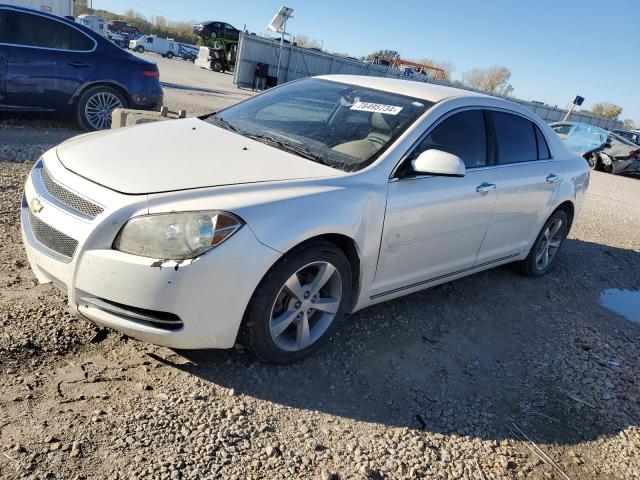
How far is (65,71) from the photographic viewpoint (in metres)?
7.58

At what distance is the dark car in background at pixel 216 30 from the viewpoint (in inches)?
1619

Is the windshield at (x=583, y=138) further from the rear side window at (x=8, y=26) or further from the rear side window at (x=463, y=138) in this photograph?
the rear side window at (x=8, y=26)

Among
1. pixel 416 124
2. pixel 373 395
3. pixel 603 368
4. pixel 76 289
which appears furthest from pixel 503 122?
pixel 76 289

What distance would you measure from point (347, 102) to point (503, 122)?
1.41 metres

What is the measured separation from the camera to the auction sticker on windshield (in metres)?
3.72

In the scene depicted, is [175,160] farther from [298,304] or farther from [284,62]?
[284,62]

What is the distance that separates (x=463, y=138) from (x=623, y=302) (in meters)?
2.88

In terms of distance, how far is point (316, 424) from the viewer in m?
2.71

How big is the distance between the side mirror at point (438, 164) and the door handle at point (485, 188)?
0.65 metres

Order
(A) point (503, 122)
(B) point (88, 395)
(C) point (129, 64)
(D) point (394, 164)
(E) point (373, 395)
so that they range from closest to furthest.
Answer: (B) point (88, 395) < (E) point (373, 395) < (D) point (394, 164) < (A) point (503, 122) < (C) point (129, 64)

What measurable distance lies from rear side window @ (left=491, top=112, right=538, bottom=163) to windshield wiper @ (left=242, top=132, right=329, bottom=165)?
69.8 inches

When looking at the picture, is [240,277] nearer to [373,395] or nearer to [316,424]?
[316,424]

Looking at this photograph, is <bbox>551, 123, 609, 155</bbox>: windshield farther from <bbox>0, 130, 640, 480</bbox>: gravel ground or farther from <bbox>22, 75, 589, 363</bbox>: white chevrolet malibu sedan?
<bbox>0, 130, 640, 480</bbox>: gravel ground

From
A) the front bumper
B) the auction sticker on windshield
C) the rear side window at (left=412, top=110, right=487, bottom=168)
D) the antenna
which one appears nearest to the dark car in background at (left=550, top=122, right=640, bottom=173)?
the antenna
